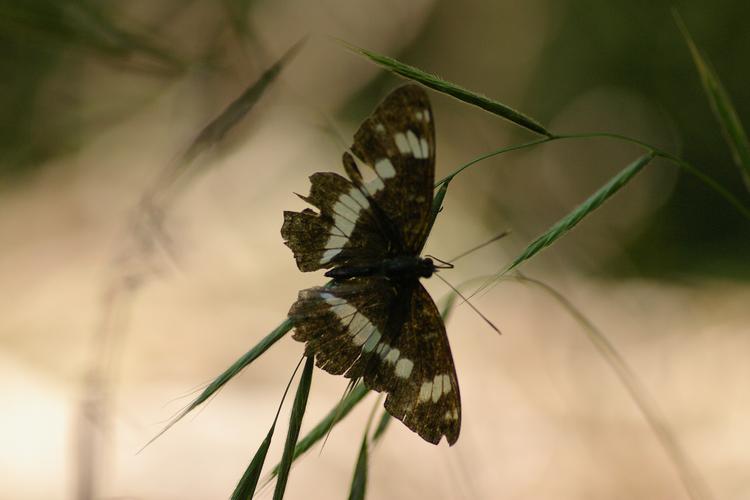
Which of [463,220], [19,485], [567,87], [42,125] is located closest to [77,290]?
[42,125]

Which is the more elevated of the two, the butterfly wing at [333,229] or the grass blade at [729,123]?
the butterfly wing at [333,229]

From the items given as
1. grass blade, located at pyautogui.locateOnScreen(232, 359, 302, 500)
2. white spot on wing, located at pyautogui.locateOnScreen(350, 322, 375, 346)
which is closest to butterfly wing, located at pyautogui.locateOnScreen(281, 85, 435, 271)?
white spot on wing, located at pyautogui.locateOnScreen(350, 322, 375, 346)

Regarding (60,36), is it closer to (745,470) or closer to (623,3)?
(745,470)

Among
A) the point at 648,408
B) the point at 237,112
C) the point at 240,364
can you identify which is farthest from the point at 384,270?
the point at 648,408

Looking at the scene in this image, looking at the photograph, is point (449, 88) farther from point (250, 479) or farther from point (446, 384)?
point (250, 479)

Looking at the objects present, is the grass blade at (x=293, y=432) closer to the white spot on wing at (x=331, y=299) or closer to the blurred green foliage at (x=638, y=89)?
the white spot on wing at (x=331, y=299)

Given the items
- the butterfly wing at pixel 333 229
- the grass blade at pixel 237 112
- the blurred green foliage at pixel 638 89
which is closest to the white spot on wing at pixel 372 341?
the butterfly wing at pixel 333 229

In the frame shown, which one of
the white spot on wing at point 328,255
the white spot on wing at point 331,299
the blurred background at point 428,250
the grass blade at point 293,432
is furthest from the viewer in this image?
the blurred background at point 428,250
